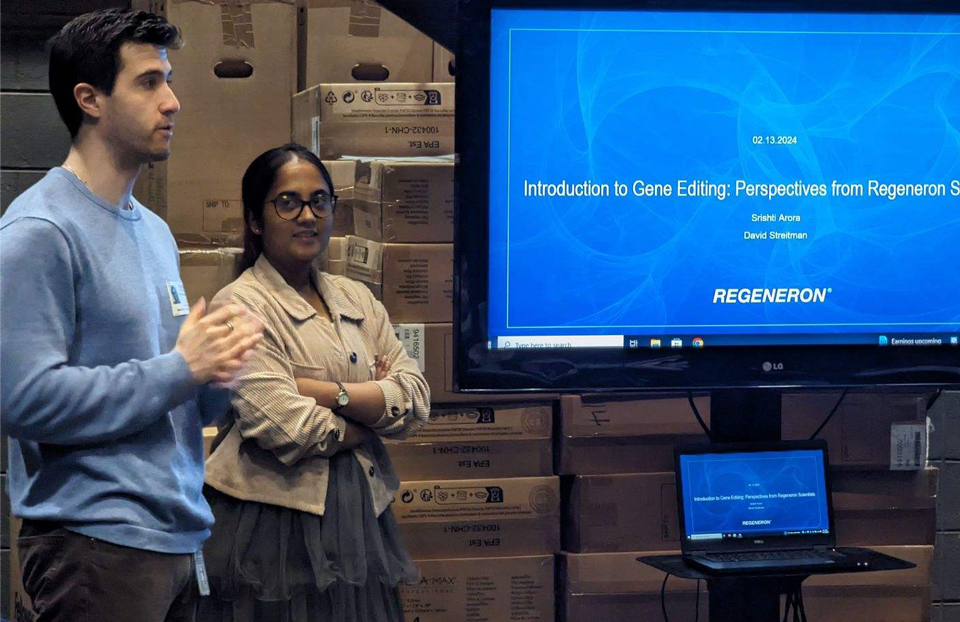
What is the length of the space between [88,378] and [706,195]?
3.58 ft

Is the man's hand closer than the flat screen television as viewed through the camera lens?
Yes

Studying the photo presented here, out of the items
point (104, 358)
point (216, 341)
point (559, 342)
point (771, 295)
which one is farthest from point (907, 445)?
point (104, 358)

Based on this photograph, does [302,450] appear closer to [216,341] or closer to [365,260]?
[216,341]

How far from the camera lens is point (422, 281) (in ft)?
10.3

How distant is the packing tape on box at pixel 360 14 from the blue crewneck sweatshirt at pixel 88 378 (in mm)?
1536

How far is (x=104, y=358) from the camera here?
5.88 ft

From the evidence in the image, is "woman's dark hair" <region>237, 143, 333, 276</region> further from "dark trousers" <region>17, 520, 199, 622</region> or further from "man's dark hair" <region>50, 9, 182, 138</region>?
"dark trousers" <region>17, 520, 199, 622</region>

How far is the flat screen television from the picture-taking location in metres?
2.04

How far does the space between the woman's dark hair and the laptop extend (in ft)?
3.86

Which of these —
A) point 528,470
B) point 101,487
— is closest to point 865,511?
point 528,470

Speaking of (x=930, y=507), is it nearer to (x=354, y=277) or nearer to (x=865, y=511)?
(x=865, y=511)

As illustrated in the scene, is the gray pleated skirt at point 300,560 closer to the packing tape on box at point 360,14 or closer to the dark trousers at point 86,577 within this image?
the dark trousers at point 86,577

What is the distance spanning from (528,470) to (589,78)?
1516 mm

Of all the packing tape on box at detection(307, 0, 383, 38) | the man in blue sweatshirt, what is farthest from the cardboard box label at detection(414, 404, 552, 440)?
the man in blue sweatshirt
